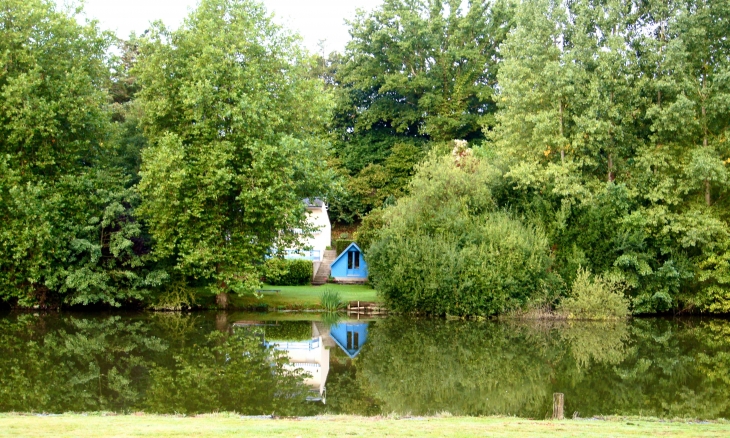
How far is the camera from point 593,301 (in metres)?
31.2

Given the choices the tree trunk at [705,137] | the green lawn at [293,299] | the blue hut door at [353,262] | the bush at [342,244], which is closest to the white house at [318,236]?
the bush at [342,244]

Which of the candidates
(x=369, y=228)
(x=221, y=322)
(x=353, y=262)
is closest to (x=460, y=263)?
(x=221, y=322)

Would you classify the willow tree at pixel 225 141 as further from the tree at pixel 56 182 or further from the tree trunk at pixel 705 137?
the tree trunk at pixel 705 137

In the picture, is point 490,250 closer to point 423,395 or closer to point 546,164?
point 546,164

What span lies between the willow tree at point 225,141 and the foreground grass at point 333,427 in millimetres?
19121

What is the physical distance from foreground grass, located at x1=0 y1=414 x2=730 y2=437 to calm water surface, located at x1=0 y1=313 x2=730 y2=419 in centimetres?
211

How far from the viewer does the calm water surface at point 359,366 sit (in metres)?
15.5

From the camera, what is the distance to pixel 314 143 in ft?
109

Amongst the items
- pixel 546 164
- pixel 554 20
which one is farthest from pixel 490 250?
pixel 554 20

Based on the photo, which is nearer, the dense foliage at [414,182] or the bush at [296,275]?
the dense foliage at [414,182]

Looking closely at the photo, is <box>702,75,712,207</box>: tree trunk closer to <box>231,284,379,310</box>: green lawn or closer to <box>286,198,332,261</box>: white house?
<box>231,284,379,310</box>: green lawn

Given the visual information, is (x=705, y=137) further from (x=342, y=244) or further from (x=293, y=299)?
(x=342, y=244)

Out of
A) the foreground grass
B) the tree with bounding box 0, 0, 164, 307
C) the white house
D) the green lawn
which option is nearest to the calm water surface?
the foreground grass

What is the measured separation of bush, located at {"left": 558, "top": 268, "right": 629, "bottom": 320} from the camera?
31.2m
